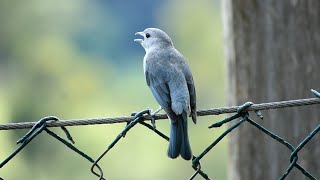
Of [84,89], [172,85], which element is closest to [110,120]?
[172,85]

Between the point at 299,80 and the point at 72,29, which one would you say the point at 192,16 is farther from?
the point at 299,80

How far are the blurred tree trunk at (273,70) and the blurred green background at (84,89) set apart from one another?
3.57 m

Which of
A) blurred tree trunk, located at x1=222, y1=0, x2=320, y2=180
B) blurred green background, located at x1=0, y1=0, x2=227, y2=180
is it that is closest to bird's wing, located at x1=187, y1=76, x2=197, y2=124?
blurred tree trunk, located at x1=222, y1=0, x2=320, y2=180

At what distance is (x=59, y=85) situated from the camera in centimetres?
1352

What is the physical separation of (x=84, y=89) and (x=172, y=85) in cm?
1148

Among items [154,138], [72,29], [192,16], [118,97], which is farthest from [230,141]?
[72,29]

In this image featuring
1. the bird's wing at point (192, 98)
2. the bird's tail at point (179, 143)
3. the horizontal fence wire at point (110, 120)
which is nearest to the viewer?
the horizontal fence wire at point (110, 120)

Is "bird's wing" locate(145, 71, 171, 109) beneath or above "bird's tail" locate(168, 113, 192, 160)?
above

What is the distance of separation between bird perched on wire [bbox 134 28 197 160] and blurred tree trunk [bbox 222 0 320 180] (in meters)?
0.15

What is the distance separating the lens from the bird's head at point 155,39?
10.2 feet

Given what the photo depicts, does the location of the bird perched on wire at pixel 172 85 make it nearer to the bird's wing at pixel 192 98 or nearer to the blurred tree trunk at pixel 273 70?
the bird's wing at pixel 192 98

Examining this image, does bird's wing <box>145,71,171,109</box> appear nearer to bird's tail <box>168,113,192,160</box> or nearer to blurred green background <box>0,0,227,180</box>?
bird's tail <box>168,113,192,160</box>

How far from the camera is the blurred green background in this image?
9.74 m

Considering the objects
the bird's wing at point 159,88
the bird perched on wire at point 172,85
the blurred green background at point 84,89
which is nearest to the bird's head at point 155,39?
the bird perched on wire at point 172,85
